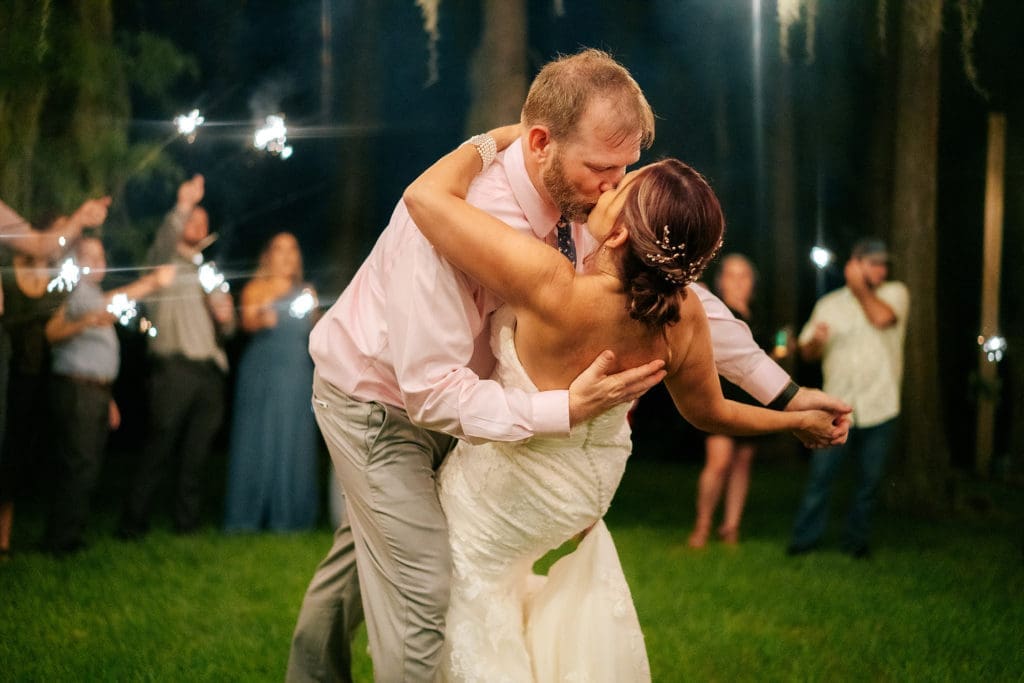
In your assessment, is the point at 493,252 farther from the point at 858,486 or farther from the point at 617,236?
the point at 858,486

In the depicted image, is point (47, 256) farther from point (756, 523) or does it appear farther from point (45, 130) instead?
point (756, 523)

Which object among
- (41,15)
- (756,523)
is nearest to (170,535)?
(41,15)

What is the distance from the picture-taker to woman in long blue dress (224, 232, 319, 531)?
696cm

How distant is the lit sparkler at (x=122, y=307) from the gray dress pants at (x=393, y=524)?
12.7 feet

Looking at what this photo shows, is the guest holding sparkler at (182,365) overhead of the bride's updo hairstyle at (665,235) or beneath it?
beneath

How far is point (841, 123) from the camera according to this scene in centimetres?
1291

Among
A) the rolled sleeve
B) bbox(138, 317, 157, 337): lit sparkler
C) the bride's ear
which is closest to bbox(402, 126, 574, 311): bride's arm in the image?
the bride's ear

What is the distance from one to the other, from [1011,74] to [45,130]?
824cm

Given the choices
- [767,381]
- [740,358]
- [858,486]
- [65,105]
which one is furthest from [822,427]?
[65,105]

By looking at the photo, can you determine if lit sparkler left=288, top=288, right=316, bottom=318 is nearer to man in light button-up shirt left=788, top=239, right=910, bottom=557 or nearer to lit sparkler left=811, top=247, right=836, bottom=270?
man in light button-up shirt left=788, top=239, right=910, bottom=557

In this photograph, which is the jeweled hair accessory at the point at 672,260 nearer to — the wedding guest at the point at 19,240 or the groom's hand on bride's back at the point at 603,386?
the groom's hand on bride's back at the point at 603,386

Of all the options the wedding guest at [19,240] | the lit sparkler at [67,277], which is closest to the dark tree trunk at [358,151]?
the wedding guest at [19,240]

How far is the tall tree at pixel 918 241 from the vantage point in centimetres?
799

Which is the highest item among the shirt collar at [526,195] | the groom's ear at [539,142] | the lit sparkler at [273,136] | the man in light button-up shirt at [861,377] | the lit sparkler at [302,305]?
the lit sparkler at [273,136]
